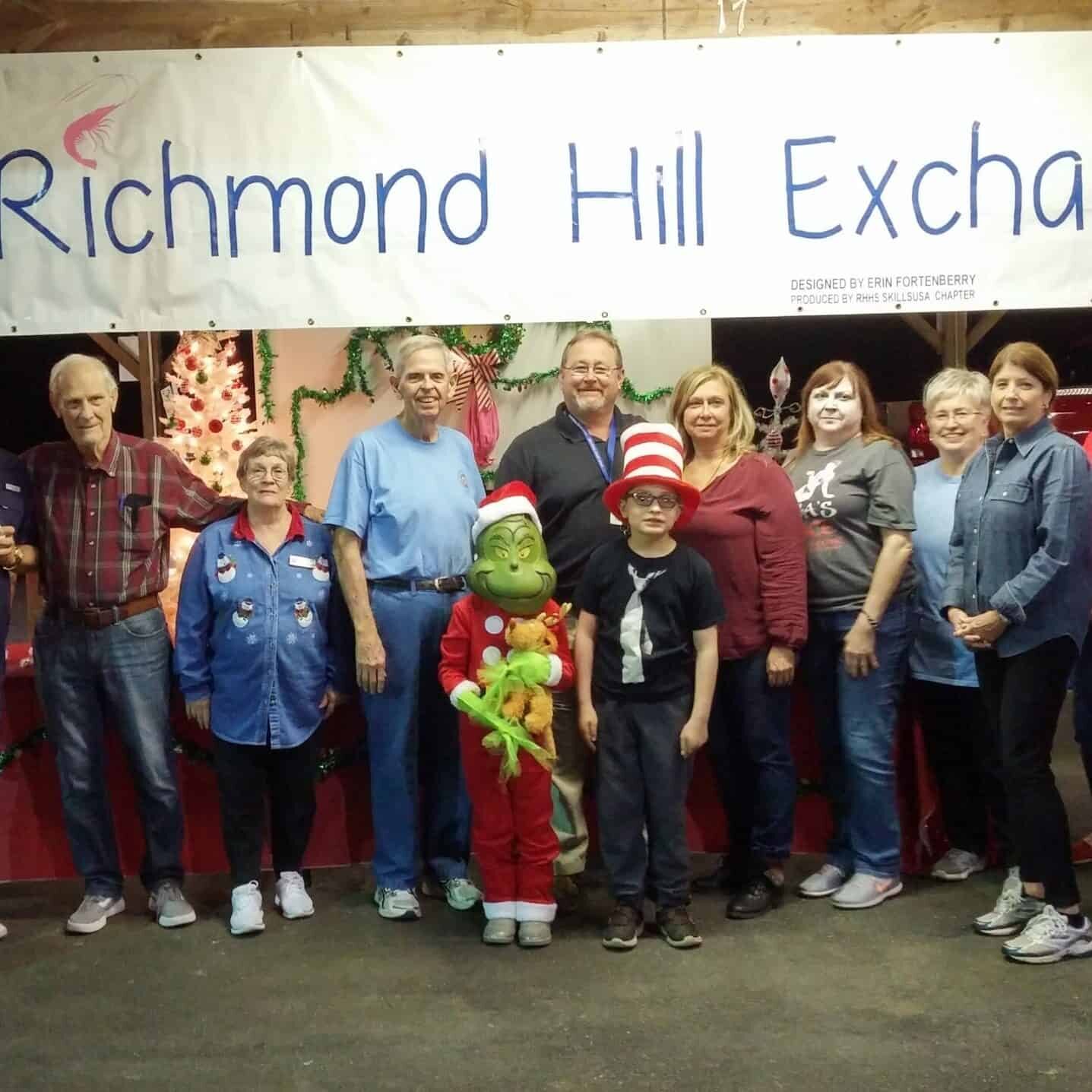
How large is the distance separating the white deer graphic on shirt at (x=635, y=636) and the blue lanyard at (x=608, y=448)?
0.42 metres

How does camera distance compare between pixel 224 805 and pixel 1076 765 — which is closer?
pixel 224 805

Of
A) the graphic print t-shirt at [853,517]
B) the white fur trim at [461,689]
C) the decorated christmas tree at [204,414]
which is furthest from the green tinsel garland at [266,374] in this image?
the graphic print t-shirt at [853,517]

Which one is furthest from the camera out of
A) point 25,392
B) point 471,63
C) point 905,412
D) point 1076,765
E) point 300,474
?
point 25,392

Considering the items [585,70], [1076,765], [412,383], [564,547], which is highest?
[585,70]

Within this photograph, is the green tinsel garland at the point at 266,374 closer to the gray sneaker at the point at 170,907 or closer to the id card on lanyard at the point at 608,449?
the id card on lanyard at the point at 608,449

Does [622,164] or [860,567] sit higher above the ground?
[622,164]

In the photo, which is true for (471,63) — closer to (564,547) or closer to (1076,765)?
(564,547)

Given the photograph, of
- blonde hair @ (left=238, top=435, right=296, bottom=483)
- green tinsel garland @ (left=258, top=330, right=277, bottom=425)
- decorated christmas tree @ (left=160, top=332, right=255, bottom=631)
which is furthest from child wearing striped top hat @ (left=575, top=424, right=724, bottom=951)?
green tinsel garland @ (left=258, top=330, right=277, bottom=425)

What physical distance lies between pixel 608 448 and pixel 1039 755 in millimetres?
1453

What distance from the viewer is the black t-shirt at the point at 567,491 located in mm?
3424

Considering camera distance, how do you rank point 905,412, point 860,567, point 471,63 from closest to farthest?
point 471,63 < point 860,567 < point 905,412

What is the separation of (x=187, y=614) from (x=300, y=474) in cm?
342

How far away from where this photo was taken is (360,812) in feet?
12.9

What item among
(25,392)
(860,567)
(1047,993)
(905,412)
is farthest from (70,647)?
(25,392)
